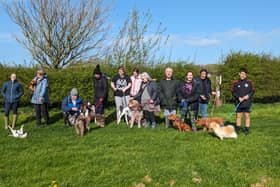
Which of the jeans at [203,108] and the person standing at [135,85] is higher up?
the person standing at [135,85]

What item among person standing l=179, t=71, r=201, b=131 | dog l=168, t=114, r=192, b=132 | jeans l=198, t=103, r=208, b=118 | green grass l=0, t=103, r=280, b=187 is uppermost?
person standing l=179, t=71, r=201, b=131

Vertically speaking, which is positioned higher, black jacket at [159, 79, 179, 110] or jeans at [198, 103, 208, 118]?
black jacket at [159, 79, 179, 110]

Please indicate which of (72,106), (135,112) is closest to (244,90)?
(135,112)

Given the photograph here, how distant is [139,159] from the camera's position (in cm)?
563

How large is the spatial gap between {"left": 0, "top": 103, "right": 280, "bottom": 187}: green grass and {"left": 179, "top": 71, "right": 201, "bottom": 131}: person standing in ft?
2.50

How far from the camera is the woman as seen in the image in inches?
355

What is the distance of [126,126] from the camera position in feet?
30.7

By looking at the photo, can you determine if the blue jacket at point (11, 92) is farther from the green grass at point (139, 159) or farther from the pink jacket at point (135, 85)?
the pink jacket at point (135, 85)

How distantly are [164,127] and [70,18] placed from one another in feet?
31.9

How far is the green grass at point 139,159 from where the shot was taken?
459 cm

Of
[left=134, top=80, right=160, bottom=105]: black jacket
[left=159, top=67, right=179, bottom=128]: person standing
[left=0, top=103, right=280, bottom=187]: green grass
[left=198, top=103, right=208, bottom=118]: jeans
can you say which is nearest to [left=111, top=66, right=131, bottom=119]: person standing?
[left=134, top=80, right=160, bottom=105]: black jacket

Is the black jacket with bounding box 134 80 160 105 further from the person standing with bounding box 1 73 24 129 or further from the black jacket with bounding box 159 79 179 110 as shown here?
the person standing with bounding box 1 73 24 129

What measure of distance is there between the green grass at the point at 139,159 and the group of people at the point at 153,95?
2.80 ft

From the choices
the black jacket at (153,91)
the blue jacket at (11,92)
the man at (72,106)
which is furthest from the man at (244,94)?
the blue jacket at (11,92)
